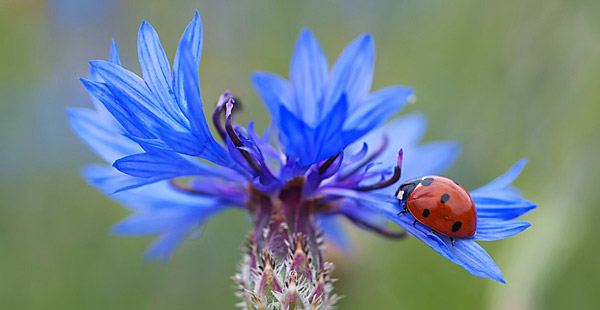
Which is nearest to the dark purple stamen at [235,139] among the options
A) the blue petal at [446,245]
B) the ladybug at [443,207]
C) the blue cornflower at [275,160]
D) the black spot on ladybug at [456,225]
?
the blue cornflower at [275,160]

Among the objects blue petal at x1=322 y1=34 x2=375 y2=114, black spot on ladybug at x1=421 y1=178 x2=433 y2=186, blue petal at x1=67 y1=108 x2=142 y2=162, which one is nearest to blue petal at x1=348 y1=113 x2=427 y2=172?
blue petal at x1=322 y1=34 x2=375 y2=114

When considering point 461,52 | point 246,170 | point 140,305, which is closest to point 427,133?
point 461,52

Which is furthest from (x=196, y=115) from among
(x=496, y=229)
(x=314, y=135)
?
(x=496, y=229)

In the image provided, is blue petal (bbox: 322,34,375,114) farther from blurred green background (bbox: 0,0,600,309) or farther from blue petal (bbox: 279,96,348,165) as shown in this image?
blurred green background (bbox: 0,0,600,309)

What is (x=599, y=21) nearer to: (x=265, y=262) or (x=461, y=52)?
(x=461, y=52)

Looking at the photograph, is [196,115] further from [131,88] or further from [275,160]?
[275,160]
